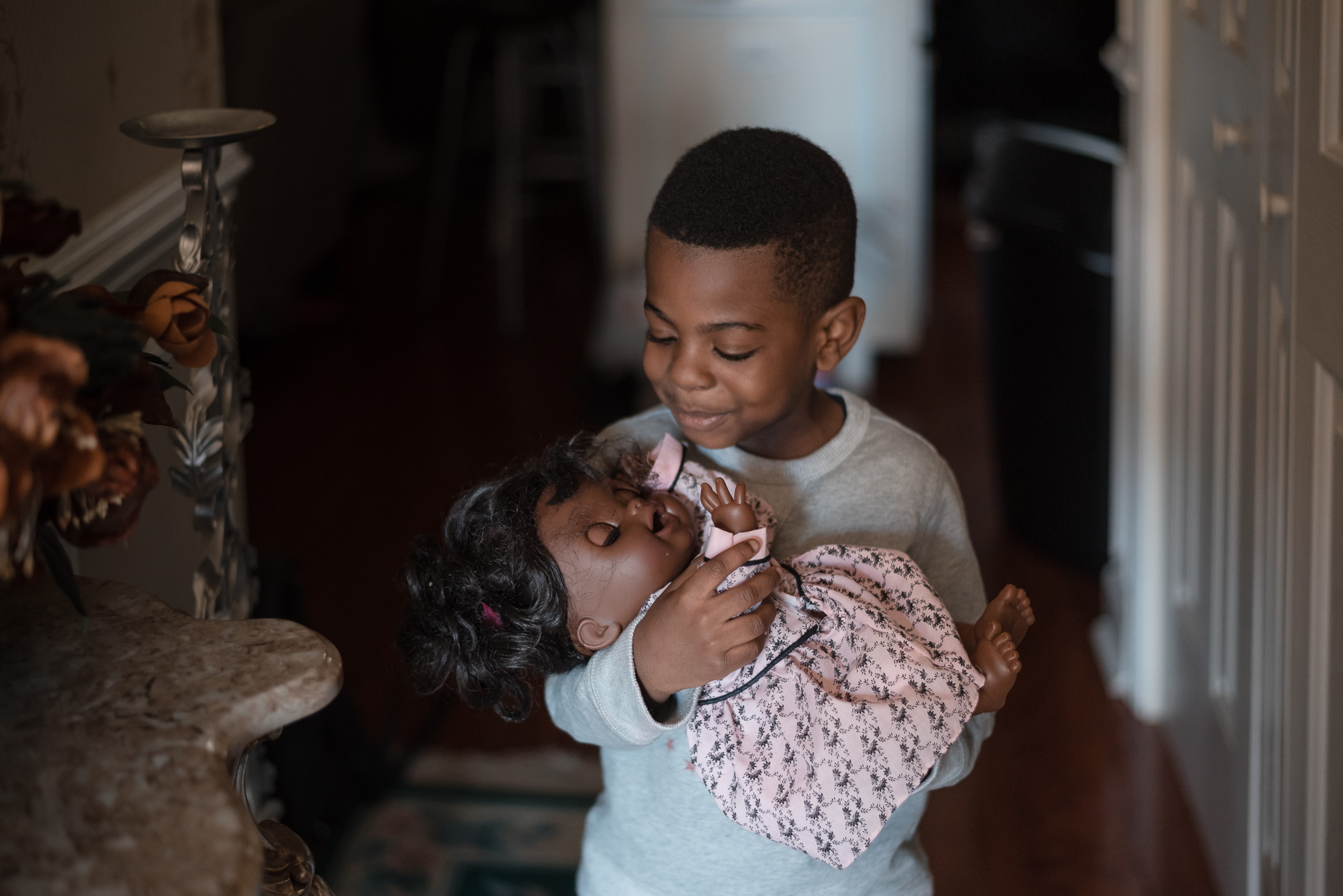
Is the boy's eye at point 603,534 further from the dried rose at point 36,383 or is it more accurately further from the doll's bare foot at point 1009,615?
the dried rose at point 36,383

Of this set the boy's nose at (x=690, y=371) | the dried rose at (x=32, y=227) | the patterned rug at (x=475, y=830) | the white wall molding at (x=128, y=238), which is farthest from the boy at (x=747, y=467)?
the patterned rug at (x=475, y=830)

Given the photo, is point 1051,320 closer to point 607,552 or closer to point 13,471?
point 607,552

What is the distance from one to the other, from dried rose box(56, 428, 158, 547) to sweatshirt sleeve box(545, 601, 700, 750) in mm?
354

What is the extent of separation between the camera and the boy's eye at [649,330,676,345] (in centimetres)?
Answer: 96

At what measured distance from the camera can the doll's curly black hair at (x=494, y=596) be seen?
0.94 m

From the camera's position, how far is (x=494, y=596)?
0.95 metres

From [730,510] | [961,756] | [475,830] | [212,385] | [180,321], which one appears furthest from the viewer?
[475,830]

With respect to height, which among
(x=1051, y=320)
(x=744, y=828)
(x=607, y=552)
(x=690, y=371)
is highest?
(x=690, y=371)

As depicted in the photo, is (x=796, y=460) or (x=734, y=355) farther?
(x=796, y=460)

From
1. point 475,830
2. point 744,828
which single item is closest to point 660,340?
point 744,828

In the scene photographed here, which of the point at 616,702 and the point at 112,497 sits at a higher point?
the point at 112,497

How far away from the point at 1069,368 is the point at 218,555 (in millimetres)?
1749

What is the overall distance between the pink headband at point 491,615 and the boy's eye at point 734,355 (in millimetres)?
244

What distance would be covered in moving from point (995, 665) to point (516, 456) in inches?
18.4
